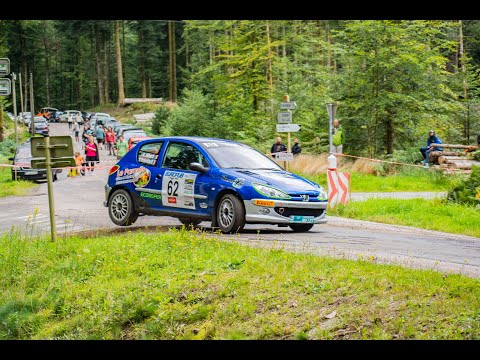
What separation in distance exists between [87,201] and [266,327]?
1673 cm

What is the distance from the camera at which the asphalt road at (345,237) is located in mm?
10891

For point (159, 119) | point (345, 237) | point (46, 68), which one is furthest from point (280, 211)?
point (46, 68)

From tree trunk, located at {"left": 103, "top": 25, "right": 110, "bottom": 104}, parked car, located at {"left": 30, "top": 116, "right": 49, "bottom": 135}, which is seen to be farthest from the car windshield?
tree trunk, located at {"left": 103, "top": 25, "right": 110, "bottom": 104}

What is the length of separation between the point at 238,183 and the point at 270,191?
602 millimetres

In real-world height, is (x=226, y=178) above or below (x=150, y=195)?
above

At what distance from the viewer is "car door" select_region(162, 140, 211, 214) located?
14.2 metres

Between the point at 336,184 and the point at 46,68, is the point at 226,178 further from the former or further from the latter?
the point at 46,68

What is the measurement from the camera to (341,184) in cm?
1891

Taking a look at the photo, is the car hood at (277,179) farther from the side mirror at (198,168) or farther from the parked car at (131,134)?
the parked car at (131,134)

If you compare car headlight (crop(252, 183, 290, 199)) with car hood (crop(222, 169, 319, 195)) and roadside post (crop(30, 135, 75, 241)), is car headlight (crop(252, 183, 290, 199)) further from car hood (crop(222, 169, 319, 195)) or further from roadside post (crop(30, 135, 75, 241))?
roadside post (crop(30, 135, 75, 241))

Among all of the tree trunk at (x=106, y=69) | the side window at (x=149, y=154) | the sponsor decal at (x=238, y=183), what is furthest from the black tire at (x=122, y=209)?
the tree trunk at (x=106, y=69)

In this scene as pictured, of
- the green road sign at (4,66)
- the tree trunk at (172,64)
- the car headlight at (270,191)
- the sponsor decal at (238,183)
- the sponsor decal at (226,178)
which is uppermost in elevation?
the tree trunk at (172,64)

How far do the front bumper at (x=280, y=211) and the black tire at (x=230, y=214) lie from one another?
12cm

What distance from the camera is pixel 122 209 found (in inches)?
615
